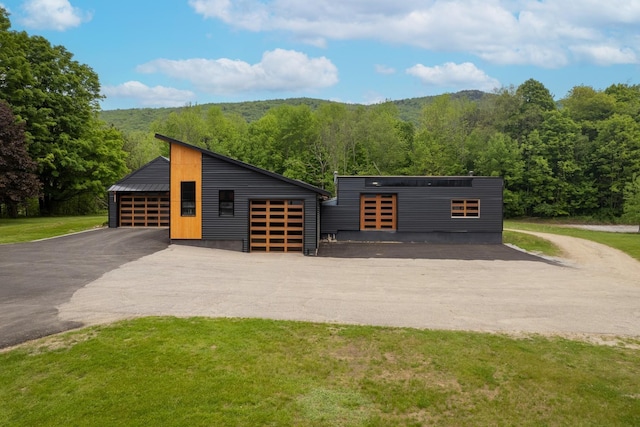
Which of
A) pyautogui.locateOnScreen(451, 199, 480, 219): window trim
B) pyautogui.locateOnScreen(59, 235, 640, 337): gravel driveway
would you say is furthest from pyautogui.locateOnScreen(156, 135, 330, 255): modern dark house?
pyautogui.locateOnScreen(451, 199, 480, 219): window trim

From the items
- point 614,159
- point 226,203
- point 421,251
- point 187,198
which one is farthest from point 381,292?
point 614,159

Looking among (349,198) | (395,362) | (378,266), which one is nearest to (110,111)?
(349,198)

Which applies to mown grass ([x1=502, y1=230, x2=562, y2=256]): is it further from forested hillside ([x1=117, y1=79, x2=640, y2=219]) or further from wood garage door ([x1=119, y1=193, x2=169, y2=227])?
forested hillside ([x1=117, y1=79, x2=640, y2=219])

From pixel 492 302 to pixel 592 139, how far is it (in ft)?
152

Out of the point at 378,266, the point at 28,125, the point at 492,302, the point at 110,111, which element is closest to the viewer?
Result: the point at 492,302

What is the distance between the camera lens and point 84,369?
207 inches

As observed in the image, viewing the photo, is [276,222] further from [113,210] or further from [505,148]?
[505,148]

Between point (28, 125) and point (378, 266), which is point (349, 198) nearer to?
point (378, 266)

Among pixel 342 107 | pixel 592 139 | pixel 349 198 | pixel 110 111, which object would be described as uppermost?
pixel 110 111

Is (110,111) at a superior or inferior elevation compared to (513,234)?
superior

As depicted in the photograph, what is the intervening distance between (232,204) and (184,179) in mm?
2351

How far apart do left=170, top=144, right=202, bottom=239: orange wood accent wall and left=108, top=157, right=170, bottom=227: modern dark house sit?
248 inches

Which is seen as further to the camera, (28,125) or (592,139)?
(592,139)

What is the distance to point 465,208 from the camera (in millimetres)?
21844
